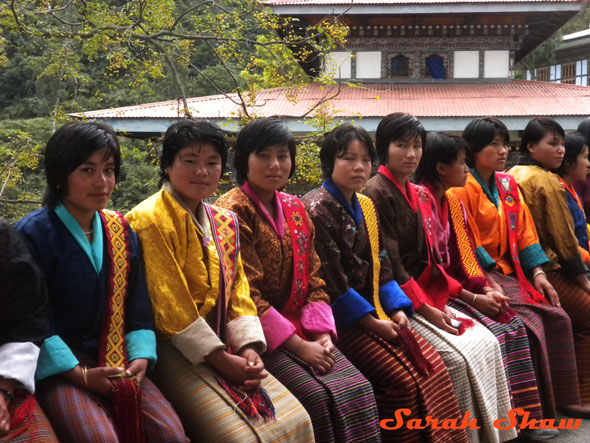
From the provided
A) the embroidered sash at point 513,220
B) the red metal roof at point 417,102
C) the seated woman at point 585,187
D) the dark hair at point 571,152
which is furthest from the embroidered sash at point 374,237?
the red metal roof at point 417,102

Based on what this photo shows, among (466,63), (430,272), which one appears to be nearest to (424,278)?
(430,272)

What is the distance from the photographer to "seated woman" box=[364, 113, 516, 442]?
306cm

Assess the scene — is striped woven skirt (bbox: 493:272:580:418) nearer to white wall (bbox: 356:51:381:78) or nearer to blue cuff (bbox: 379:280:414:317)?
blue cuff (bbox: 379:280:414:317)

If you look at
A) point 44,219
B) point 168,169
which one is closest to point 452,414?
point 168,169

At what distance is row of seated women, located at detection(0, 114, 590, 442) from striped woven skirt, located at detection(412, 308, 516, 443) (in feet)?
0.03

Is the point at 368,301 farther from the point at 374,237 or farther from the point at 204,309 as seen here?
the point at 204,309

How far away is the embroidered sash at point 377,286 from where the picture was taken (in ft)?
9.36

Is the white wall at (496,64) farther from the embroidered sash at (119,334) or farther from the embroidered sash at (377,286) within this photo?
the embroidered sash at (119,334)

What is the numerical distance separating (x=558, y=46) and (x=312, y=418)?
2751cm

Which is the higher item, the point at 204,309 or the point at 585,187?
the point at 585,187

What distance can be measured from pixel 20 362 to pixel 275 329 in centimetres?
108

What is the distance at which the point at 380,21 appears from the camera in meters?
14.1

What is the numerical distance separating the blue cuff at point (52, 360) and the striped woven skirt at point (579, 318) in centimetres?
318

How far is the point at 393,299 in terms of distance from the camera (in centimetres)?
318
